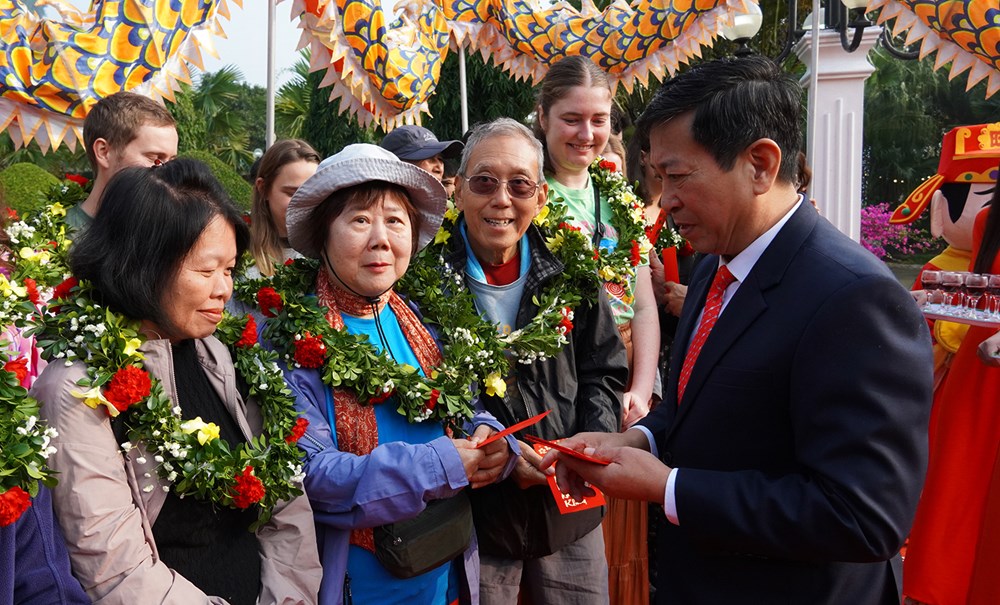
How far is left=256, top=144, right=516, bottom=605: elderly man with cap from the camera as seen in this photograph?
237 cm

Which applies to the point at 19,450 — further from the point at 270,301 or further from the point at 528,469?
the point at 528,469

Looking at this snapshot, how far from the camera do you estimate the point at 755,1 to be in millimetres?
5305

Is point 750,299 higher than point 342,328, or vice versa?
point 750,299

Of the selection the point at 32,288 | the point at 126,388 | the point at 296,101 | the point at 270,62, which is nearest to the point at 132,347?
the point at 126,388

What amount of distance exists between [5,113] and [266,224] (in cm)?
119

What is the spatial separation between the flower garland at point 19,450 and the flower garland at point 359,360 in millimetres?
753

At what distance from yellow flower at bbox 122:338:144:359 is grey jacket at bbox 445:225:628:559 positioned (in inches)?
48.0

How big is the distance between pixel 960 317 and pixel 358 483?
2.14 meters

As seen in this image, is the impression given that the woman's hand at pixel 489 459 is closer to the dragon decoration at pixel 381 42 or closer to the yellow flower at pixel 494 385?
the yellow flower at pixel 494 385

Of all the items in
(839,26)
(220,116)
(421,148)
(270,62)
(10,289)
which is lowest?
(220,116)

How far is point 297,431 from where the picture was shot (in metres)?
2.33

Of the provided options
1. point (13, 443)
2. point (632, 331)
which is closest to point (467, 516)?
point (13, 443)

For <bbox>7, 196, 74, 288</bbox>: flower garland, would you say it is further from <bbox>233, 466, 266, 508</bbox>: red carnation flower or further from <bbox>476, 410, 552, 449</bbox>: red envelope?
<bbox>476, 410, 552, 449</bbox>: red envelope

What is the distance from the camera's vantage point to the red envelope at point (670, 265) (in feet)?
14.7
